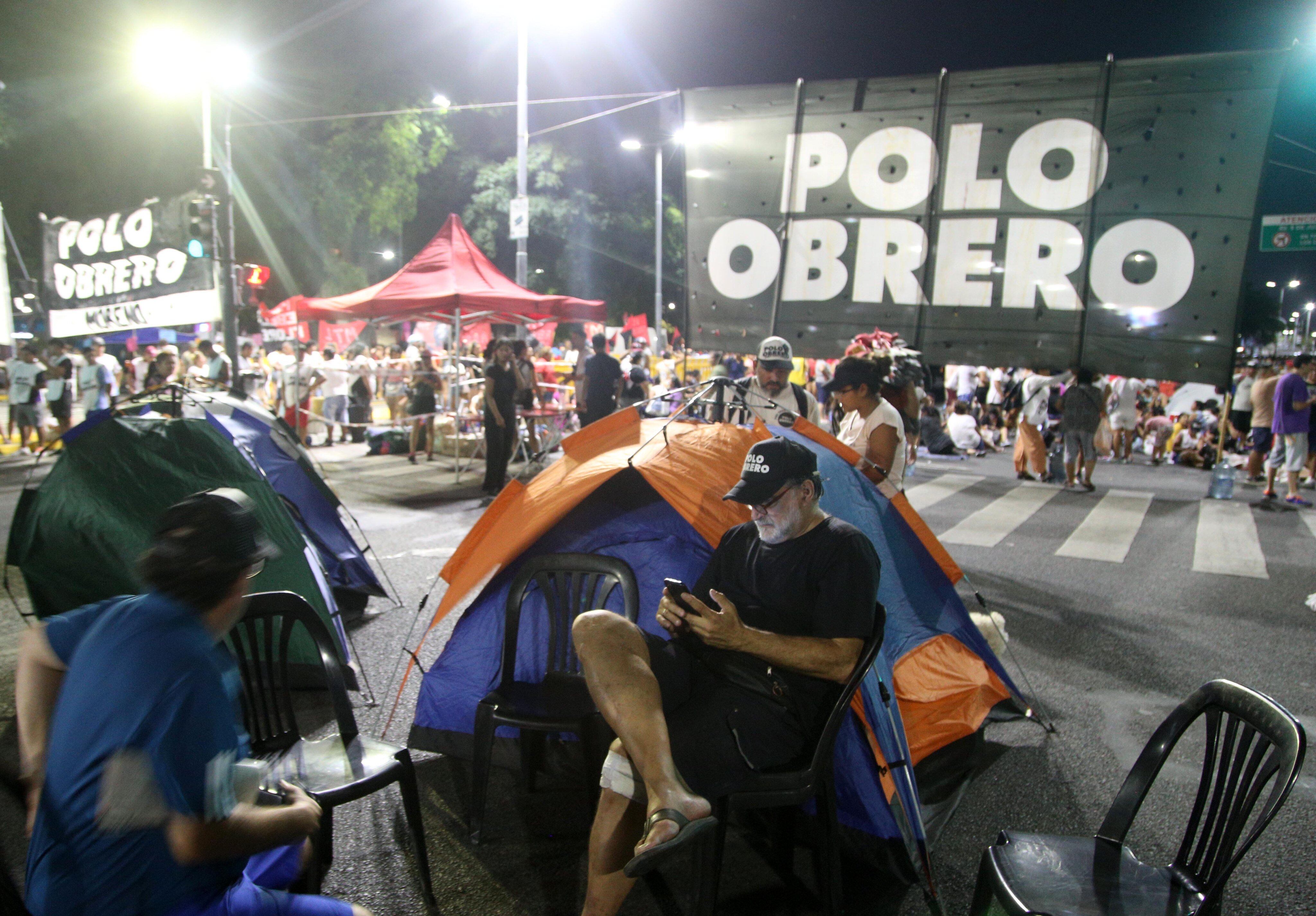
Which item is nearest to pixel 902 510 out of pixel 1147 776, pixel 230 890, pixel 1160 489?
pixel 1147 776

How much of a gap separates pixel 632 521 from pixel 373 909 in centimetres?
→ 171

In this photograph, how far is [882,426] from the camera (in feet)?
15.2

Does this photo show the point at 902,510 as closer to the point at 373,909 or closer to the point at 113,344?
the point at 373,909

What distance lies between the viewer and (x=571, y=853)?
2.95 metres

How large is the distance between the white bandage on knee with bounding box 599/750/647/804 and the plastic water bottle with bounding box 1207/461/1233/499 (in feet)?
35.7

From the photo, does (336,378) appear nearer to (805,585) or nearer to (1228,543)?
(1228,543)

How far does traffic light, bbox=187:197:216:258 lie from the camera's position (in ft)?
36.8

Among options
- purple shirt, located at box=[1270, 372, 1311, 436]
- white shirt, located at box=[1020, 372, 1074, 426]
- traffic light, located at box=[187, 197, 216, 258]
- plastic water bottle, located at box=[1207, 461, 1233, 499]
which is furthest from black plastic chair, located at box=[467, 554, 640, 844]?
plastic water bottle, located at box=[1207, 461, 1233, 499]

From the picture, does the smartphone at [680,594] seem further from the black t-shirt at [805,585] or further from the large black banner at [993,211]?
the large black banner at [993,211]

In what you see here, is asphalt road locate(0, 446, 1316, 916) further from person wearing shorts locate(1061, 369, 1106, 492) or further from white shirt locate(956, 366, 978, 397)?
white shirt locate(956, 366, 978, 397)

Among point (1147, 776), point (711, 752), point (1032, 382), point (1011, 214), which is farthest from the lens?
point (1032, 382)

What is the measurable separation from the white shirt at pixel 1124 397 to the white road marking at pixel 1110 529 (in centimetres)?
340

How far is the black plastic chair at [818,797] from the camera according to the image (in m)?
2.32

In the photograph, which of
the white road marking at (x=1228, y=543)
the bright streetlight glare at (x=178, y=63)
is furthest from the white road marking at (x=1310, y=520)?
the bright streetlight glare at (x=178, y=63)
